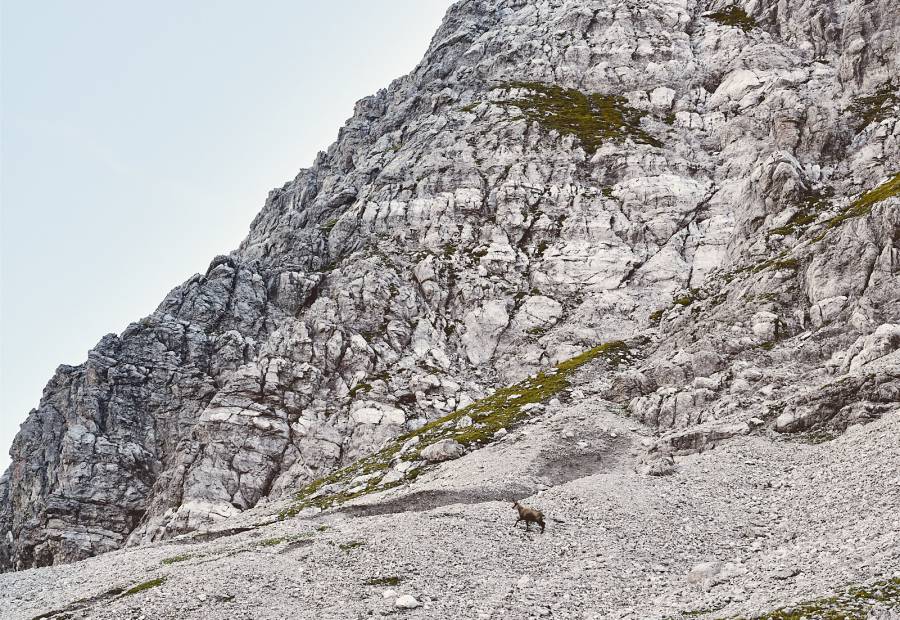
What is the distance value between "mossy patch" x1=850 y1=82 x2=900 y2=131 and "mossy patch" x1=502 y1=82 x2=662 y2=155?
2925 centimetres

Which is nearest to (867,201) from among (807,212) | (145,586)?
(807,212)

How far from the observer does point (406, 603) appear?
84.0ft

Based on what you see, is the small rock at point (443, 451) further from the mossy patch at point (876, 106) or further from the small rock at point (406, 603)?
the mossy patch at point (876, 106)

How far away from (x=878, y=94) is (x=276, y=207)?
117947mm

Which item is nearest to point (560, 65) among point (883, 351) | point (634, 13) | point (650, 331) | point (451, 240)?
point (634, 13)

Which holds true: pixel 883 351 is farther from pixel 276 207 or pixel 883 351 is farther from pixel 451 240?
pixel 276 207

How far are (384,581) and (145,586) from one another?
12.5m

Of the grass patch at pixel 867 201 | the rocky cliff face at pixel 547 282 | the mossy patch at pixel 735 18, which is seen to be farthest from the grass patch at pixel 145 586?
the mossy patch at pixel 735 18

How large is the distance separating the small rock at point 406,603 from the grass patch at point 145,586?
1312 centimetres

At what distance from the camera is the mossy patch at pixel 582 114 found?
114 metres

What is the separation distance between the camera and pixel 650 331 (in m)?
72.8

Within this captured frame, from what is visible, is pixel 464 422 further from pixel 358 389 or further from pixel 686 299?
pixel 686 299

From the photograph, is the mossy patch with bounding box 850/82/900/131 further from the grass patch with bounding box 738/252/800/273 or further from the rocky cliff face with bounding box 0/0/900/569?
the grass patch with bounding box 738/252/800/273

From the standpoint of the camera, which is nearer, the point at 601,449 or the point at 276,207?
the point at 601,449
